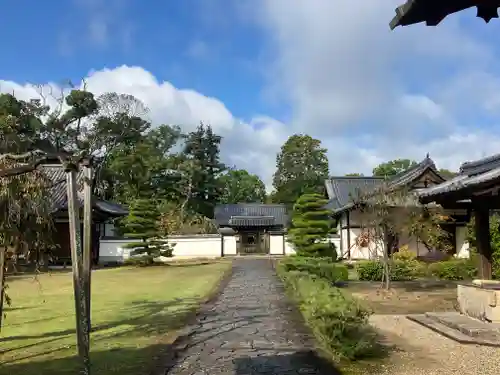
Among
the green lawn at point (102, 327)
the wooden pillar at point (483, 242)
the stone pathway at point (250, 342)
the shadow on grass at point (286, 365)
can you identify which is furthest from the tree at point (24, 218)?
the wooden pillar at point (483, 242)

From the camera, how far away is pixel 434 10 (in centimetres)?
303

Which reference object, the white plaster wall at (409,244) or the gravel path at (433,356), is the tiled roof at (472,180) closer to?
the gravel path at (433,356)

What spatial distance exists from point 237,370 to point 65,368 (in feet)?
7.20

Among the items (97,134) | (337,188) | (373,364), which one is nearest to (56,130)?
(97,134)

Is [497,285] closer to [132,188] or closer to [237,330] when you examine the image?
[237,330]

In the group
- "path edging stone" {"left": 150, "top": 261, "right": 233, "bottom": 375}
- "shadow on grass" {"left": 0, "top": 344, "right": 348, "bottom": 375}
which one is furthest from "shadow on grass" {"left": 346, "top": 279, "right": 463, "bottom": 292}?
"shadow on grass" {"left": 0, "top": 344, "right": 348, "bottom": 375}

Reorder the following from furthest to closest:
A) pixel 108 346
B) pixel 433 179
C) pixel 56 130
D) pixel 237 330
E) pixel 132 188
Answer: pixel 132 188, pixel 56 130, pixel 433 179, pixel 237 330, pixel 108 346

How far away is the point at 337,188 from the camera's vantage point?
37094mm

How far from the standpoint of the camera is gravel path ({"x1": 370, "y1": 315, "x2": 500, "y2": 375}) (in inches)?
242

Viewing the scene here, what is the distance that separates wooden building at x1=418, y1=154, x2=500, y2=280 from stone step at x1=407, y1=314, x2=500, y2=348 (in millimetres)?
1334

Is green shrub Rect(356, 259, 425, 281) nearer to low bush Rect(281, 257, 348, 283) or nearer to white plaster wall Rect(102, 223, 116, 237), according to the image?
low bush Rect(281, 257, 348, 283)

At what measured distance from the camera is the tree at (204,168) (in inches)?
1983

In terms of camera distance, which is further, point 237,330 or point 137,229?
point 137,229

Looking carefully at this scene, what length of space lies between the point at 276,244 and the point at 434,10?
36633mm
